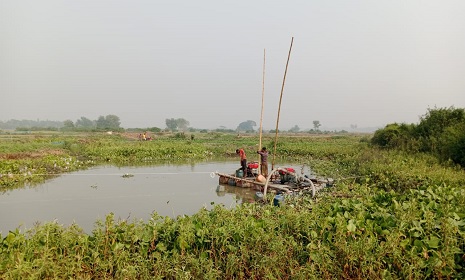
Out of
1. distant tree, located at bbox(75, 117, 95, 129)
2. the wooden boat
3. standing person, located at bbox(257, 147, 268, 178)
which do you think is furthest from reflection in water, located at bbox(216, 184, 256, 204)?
distant tree, located at bbox(75, 117, 95, 129)

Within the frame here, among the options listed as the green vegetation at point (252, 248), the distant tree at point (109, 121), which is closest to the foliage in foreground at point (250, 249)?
the green vegetation at point (252, 248)

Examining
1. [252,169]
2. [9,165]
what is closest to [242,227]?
[252,169]

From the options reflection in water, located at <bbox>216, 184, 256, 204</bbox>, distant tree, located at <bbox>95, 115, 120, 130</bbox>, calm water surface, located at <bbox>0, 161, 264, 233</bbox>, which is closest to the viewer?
calm water surface, located at <bbox>0, 161, 264, 233</bbox>

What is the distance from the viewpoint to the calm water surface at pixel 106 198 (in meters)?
8.09

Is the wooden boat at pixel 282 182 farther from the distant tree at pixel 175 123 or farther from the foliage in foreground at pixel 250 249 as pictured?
the distant tree at pixel 175 123

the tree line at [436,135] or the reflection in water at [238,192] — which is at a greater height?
the tree line at [436,135]

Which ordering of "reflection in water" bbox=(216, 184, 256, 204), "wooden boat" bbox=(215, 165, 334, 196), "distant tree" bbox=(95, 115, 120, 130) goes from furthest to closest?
"distant tree" bbox=(95, 115, 120, 130) < "reflection in water" bbox=(216, 184, 256, 204) < "wooden boat" bbox=(215, 165, 334, 196)

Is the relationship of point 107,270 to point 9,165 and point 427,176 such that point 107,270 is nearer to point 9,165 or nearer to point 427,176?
point 427,176

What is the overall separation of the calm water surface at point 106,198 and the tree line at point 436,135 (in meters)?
7.70

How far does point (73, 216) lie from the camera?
816 cm

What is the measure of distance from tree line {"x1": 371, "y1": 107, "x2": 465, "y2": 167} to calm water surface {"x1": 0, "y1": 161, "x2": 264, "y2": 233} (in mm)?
7703

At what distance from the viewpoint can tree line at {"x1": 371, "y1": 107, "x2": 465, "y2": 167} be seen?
11367 millimetres

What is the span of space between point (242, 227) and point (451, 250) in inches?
92.7

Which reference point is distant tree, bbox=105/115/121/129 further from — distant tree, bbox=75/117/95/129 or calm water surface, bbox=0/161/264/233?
calm water surface, bbox=0/161/264/233
